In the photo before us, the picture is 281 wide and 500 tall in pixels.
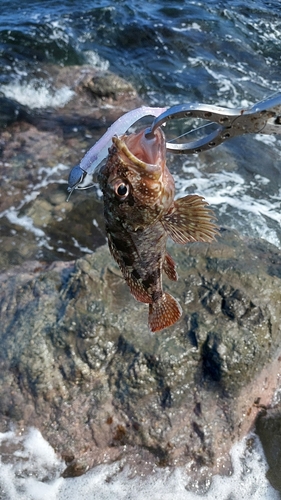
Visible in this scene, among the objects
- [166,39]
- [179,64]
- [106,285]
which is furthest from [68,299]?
[166,39]

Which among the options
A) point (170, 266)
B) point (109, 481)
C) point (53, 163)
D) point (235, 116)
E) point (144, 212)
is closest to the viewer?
point (235, 116)

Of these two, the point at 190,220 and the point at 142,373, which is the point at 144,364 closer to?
the point at 142,373

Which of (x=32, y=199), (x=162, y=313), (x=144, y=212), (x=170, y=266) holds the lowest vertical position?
(x=32, y=199)

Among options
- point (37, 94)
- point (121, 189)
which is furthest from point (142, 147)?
point (37, 94)

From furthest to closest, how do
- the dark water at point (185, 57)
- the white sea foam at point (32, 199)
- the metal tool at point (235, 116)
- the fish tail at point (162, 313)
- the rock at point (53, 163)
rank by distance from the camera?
1. the dark water at point (185, 57)
2. the white sea foam at point (32, 199)
3. the rock at point (53, 163)
4. the fish tail at point (162, 313)
5. the metal tool at point (235, 116)

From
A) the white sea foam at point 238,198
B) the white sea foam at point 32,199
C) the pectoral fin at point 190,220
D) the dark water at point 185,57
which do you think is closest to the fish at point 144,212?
the pectoral fin at point 190,220

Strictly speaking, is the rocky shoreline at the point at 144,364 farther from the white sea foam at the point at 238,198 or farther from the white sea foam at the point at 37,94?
the white sea foam at the point at 37,94

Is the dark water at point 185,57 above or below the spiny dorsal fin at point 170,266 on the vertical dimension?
below
